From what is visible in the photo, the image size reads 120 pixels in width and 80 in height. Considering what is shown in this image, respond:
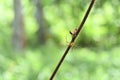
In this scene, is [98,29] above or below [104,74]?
below

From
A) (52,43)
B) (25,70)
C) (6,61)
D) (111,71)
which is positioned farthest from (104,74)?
(52,43)

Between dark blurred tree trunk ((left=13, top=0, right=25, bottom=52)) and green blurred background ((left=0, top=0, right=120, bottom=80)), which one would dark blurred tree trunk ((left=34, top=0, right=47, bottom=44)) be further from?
dark blurred tree trunk ((left=13, top=0, right=25, bottom=52))

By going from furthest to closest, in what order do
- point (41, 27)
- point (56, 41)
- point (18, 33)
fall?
point (41, 27), point (56, 41), point (18, 33)

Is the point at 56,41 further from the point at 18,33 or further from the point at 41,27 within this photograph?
the point at 18,33

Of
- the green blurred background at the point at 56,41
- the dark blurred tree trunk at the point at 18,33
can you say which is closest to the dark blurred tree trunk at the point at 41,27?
the green blurred background at the point at 56,41

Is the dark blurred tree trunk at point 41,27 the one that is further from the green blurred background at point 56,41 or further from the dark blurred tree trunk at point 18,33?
the dark blurred tree trunk at point 18,33

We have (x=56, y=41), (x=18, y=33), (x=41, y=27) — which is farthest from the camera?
(x=41, y=27)

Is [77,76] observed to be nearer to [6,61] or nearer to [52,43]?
[6,61]

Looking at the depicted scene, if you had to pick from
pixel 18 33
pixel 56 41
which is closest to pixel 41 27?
pixel 56 41

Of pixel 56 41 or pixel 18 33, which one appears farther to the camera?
pixel 56 41
